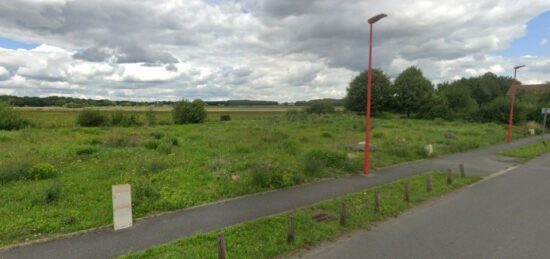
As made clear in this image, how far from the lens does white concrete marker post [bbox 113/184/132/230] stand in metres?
5.69

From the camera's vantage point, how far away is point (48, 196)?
281 inches

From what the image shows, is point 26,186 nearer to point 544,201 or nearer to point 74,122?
point 544,201

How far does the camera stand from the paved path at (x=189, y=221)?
4.93 metres

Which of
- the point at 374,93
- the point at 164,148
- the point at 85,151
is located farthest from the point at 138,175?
the point at 374,93

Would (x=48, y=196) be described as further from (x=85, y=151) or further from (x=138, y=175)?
(x=85, y=151)

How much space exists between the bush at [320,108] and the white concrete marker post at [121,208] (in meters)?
54.3

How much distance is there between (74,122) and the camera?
1262 inches

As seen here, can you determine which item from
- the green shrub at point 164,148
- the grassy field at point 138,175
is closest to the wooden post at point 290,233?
the grassy field at point 138,175

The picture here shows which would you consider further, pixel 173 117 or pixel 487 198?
pixel 173 117

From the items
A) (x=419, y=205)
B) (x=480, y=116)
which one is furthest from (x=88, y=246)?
(x=480, y=116)

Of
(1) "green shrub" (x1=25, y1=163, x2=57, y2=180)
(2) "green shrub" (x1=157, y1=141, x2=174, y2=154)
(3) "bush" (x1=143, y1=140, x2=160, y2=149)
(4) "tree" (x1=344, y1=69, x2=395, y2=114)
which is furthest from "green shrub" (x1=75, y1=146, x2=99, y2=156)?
(4) "tree" (x1=344, y1=69, x2=395, y2=114)

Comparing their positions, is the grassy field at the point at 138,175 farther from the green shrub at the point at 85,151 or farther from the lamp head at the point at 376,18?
the lamp head at the point at 376,18

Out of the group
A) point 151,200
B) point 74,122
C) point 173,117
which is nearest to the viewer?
point 151,200

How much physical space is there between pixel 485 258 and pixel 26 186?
1078 cm
